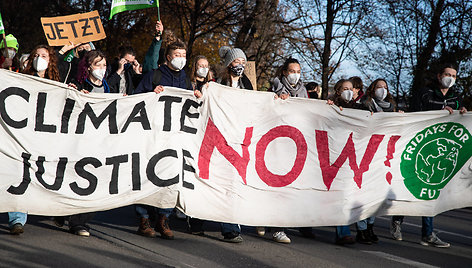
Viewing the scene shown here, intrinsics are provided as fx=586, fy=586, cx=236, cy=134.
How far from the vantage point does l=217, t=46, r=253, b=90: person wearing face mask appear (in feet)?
21.6

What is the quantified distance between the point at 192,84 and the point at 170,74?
44 centimetres

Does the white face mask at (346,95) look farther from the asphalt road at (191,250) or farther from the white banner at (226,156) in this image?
the asphalt road at (191,250)

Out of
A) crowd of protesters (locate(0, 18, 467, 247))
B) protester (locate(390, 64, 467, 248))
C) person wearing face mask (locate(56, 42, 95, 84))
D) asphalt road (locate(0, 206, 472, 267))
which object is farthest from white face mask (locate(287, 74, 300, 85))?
person wearing face mask (locate(56, 42, 95, 84))

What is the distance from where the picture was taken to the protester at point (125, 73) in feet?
24.6

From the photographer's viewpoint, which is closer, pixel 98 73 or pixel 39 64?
pixel 39 64

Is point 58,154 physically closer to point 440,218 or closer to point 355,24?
point 440,218

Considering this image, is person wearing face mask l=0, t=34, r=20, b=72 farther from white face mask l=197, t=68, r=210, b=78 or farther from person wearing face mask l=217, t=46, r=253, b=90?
person wearing face mask l=217, t=46, r=253, b=90

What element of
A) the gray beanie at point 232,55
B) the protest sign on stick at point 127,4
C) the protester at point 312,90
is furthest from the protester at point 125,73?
the protester at point 312,90

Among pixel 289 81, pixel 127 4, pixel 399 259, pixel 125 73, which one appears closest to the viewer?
pixel 399 259

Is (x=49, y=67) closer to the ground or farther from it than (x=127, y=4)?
closer to the ground

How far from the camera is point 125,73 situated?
7887mm

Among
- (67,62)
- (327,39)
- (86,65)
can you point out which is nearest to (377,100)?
(86,65)

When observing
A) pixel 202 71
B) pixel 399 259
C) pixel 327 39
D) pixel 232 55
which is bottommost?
pixel 399 259

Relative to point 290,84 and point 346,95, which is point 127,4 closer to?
point 290,84
